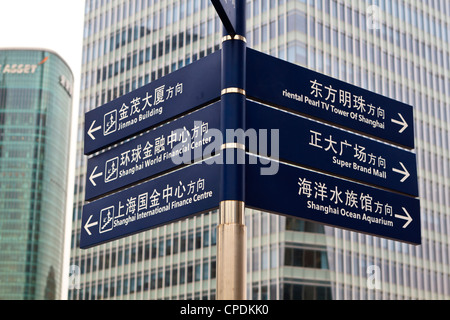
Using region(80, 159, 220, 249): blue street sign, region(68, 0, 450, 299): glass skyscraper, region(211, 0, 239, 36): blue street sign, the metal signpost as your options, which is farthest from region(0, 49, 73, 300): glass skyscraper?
region(211, 0, 239, 36): blue street sign

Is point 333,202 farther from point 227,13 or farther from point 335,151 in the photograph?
point 227,13

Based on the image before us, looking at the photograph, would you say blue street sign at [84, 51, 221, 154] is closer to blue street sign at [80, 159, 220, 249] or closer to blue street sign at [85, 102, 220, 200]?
blue street sign at [85, 102, 220, 200]

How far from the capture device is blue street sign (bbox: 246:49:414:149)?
847 cm

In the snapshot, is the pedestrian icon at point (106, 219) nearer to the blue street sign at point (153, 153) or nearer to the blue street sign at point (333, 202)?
the blue street sign at point (153, 153)

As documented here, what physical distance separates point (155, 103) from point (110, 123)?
2.83 ft

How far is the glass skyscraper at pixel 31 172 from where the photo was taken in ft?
564

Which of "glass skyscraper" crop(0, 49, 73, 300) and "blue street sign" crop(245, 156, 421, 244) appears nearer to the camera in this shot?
"blue street sign" crop(245, 156, 421, 244)

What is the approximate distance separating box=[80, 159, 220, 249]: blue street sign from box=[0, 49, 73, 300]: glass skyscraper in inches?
6534

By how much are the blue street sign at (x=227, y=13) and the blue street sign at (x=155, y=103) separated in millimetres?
318

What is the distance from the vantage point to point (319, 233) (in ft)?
229

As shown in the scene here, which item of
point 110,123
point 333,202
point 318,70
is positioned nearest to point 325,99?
point 333,202

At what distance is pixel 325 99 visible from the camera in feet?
29.7

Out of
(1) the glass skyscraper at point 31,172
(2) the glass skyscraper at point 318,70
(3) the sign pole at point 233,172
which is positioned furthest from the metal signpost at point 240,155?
(1) the glass skyscraper at point 31,172

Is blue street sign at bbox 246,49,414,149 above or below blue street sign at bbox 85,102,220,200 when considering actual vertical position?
above
